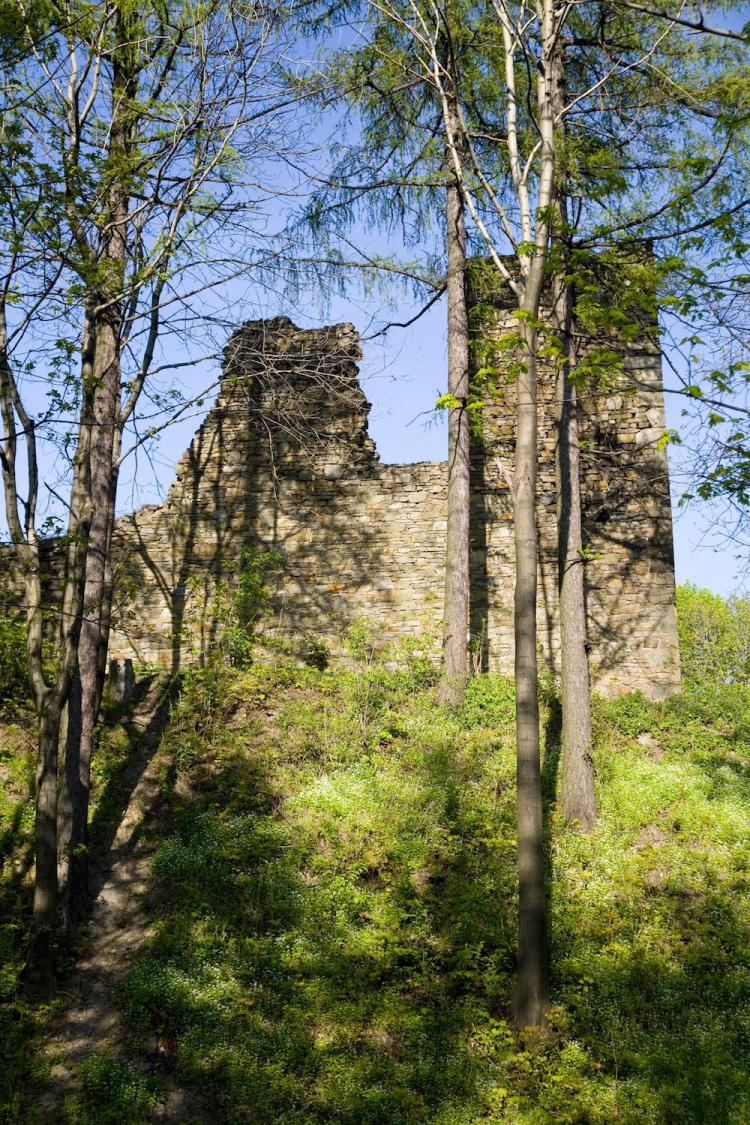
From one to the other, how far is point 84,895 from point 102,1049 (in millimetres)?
1507

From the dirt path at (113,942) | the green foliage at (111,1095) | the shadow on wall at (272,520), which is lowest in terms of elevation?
the green foliage at (111,1095)

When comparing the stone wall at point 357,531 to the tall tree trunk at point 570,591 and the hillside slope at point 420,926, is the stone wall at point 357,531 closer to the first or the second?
the hillside slope at point 420,926

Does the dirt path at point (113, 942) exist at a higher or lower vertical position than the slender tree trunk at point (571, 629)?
lower

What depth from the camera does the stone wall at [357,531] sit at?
11406 mm

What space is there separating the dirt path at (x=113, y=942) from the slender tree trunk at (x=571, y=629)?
13.5ft

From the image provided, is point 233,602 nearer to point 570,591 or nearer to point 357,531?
point 357,531

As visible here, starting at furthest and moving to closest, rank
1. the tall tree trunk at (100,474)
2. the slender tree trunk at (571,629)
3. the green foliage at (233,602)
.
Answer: the green foliage at (233,602)
the slender tree trunk at (571,629)
the tall tree trunk at (100,474)

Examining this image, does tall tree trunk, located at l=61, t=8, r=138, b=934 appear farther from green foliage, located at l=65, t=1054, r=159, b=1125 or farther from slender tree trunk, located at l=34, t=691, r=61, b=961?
green foliage, located at l=65, t=1054, r=159, b=1125

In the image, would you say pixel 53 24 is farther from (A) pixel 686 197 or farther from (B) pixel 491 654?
(B) pixel 491 654

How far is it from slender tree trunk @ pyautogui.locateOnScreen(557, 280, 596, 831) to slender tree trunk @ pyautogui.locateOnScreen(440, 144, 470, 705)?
140 cm

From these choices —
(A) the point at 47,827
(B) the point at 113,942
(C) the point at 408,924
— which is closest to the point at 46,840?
(A) the point at 47,827

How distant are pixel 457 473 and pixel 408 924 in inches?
228

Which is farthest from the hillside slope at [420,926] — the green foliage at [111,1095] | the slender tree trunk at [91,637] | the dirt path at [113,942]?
the slender tree trunk at [91,637]

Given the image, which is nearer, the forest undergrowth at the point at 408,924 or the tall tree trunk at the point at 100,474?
the forest undergrowth at the point at 408,924
